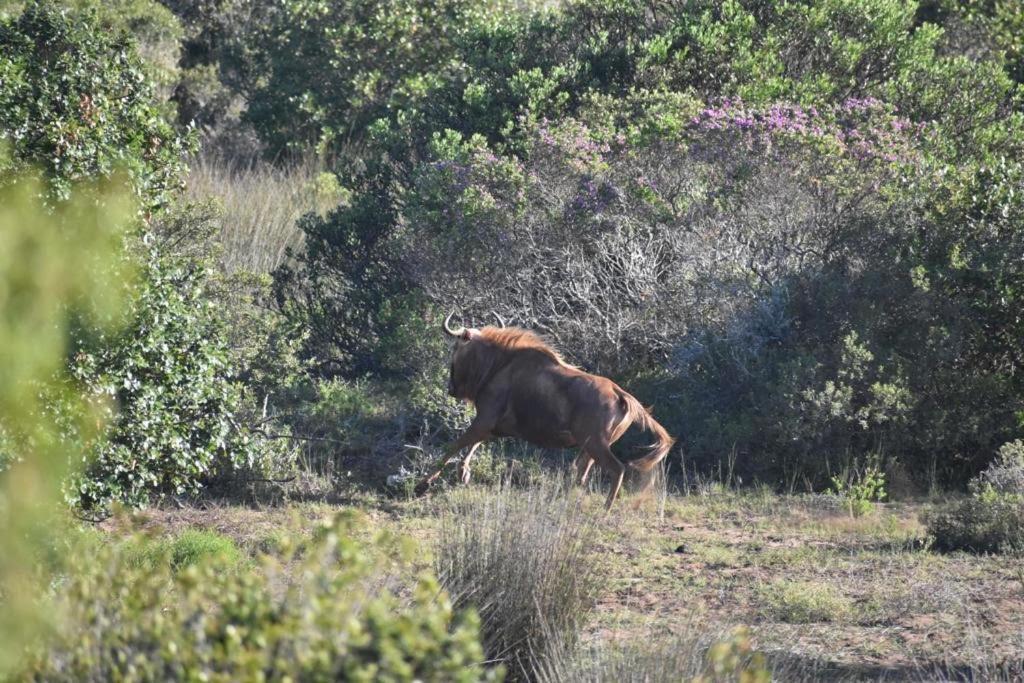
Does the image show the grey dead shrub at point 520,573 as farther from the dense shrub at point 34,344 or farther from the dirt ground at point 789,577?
the dense shrub at point 34,344

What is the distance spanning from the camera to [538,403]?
38.0ft

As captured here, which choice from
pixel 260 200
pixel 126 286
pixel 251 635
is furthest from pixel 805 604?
pixel 260 200

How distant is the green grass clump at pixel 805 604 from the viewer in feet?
27.9

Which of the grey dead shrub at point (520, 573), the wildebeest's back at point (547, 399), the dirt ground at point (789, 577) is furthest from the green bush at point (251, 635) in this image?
the wildebeest's back at point (547, 399)

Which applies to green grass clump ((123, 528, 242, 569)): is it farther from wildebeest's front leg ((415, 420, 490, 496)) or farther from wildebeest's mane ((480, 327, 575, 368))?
wildebeest's mane ((480, 327, 575, 368))

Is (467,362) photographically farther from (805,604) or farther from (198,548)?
(805,604)

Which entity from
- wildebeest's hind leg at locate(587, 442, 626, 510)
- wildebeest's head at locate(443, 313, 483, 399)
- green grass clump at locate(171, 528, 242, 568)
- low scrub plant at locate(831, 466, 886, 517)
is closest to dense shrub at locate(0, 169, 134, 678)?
green grass clump at locate(171, 528, 242, 568)

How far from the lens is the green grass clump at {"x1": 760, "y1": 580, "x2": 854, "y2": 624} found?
8.51m

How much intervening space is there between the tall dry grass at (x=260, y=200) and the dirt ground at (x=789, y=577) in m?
8.24

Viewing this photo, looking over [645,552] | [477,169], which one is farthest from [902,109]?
[645,552]

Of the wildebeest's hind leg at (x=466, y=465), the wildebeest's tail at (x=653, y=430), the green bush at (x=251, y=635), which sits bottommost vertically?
the wildebeest's hind leg at (x=466, y=465)

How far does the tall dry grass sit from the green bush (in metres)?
14.5

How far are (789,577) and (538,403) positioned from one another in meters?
2.84

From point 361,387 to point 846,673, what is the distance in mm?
7625
